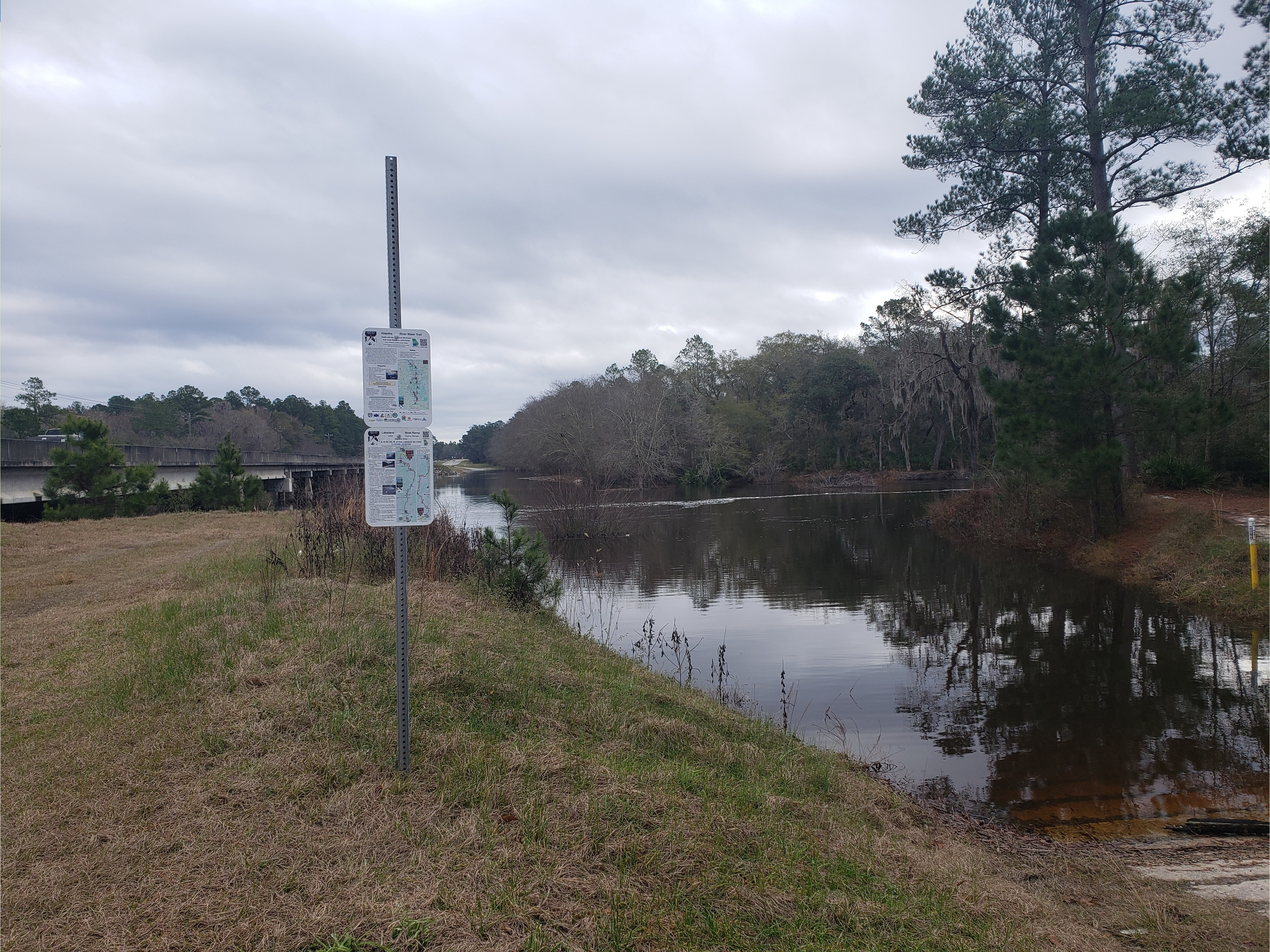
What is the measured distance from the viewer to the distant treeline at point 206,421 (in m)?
56.1

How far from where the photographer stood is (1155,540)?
18.5 m

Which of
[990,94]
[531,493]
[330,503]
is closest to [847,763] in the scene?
[330,503]

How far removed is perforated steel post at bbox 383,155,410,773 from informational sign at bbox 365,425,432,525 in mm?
117

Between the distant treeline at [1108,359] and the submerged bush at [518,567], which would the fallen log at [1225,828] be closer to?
the submerged bush at [518,567]

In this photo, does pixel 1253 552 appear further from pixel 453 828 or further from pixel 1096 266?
pixel 453 828

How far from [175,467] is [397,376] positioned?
36.1 metres

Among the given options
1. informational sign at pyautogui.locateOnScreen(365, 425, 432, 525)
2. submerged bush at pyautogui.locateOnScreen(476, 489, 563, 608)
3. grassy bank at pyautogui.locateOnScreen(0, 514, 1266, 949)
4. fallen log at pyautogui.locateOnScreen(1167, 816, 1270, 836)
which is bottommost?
fallen log at pyautogui.locateOnScreen(1167, 816, 1270, 836)

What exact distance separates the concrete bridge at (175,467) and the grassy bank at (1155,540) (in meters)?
20.6

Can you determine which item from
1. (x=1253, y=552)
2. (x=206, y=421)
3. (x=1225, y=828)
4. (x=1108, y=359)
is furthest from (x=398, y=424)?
(x=206, y=421)

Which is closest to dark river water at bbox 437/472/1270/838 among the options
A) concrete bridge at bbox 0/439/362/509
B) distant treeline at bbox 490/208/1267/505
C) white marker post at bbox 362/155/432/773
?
distant treeline at bbox 490/208/1267/505

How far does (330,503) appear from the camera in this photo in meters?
18.3

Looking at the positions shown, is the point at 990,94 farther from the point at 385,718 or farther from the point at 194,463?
the point at 194,463

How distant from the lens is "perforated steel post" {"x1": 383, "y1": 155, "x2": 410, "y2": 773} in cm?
433

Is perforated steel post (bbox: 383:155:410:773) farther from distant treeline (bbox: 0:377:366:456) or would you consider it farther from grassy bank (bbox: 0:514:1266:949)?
distant treeline (bbox: 0:377:366:456)
